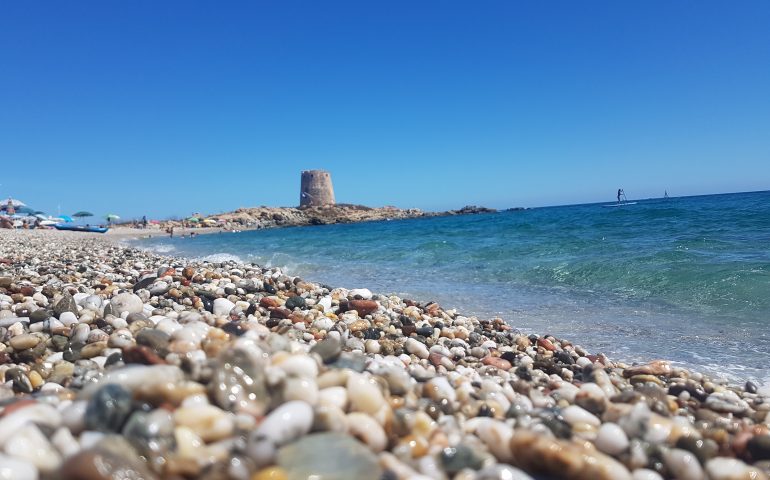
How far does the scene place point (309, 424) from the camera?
1405mm

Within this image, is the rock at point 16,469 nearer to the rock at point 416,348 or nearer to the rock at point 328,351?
the rock at point 328,351

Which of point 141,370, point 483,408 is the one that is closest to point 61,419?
point 141,370

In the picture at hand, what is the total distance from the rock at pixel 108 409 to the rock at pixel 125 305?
6.48 ft

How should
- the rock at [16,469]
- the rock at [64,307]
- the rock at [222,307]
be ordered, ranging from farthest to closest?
the rock at [222,307] < the rock at [64,307] < the rock at [16,469]

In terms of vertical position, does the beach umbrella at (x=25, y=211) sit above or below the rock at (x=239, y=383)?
above

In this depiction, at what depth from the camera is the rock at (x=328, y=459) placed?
124 cm

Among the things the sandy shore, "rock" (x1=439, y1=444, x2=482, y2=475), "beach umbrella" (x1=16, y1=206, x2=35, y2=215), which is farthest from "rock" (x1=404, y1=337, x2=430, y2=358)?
"beach umbrella" (x1=16, y1=206, x2=35, y2=215)

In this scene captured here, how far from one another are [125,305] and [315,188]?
6373 centimetres

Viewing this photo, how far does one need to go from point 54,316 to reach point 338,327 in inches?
73.2

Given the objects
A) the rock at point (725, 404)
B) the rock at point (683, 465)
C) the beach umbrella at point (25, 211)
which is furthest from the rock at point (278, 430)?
the beach umbrella at point (25, 211)

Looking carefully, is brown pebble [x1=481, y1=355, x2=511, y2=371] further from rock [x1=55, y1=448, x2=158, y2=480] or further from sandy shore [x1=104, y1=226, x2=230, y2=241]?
sandy shore [x1=104, y1=226, x2=230, y2=241]

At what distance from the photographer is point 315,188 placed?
66000 mm

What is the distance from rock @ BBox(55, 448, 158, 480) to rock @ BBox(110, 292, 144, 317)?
88.3 inches

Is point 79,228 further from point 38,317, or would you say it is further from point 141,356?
point 141,356
